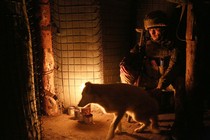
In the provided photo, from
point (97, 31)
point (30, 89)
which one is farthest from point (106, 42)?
point (30, 89)

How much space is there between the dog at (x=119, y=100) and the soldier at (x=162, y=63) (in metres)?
0.68

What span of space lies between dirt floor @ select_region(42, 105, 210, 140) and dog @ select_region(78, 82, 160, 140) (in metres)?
0.48

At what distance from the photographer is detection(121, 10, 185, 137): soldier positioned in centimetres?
602

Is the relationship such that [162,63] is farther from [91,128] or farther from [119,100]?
[91,128]

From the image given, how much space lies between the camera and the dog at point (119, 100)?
18.2ft

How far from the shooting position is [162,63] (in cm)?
732

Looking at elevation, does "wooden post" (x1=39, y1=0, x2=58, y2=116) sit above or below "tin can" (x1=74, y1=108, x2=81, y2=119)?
above

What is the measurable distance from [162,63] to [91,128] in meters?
2.79

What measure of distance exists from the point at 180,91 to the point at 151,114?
2.93ft

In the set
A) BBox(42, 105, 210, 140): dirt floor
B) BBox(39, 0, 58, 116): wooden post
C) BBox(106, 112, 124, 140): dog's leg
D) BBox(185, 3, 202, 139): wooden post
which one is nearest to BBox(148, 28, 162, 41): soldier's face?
BBox(185, 3, 202, 139): wooden post

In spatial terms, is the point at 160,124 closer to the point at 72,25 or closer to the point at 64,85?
the point at 64,85

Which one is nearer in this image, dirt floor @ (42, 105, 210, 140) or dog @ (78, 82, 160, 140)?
dog @ (78, 82, 160, 140)

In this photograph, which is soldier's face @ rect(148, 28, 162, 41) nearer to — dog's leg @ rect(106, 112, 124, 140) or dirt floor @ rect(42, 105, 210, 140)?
dirt floor @ rect(42, 105, 210, 140)

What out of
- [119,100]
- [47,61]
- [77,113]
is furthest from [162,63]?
[47,61]
